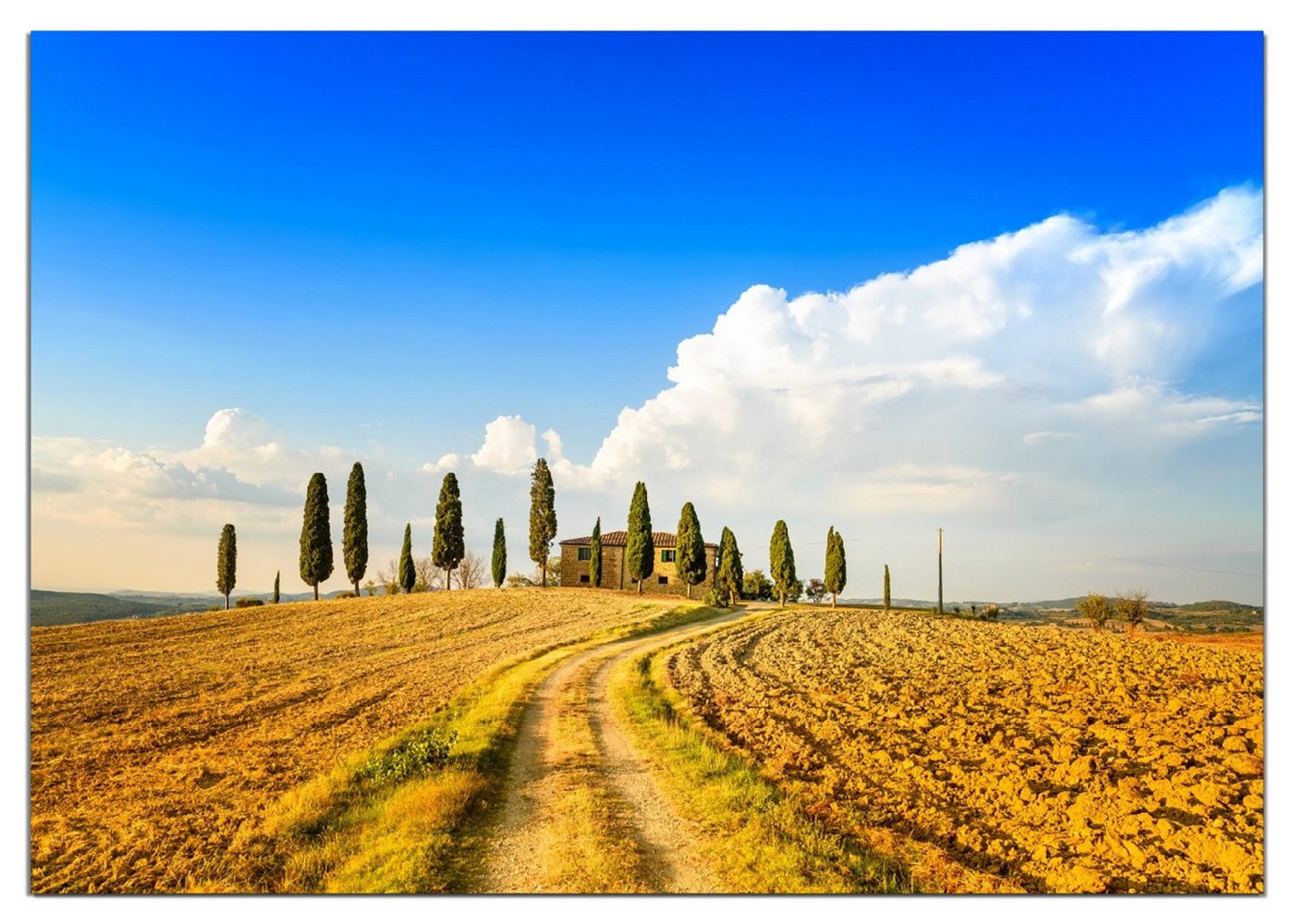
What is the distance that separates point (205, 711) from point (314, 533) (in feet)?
123

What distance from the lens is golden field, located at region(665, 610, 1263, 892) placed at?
8312mm

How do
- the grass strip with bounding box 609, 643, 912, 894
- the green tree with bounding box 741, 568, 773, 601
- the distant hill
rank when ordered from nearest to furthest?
the grass strip with bounding box 609, 643, 912, 894
the distant hill
the green tree with bounding box 741, 568, 773, 601

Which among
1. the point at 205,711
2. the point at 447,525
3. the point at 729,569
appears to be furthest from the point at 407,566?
the point at 205,711

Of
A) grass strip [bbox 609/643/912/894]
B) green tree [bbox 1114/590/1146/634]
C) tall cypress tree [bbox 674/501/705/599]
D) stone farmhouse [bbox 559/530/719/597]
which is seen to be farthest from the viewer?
stone farmhouse [bbox 559/530/719/597]

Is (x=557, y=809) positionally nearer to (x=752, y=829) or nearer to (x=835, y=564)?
(x=752, y=829)

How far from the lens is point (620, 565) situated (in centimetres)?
6456

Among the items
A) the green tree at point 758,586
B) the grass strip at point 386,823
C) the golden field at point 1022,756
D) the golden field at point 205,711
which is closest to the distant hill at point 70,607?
the golden field at point 205,711

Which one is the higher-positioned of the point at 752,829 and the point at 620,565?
the point at 752,829

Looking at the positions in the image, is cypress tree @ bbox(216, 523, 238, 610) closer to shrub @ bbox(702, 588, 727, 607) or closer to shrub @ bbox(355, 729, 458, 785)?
shrub @ bbox(702, 588, 727, 607)

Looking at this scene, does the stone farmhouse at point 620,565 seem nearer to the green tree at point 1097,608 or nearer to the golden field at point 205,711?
the golden field at point 205,711

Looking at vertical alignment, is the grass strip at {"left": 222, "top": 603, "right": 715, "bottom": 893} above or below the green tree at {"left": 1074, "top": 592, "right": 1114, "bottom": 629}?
above

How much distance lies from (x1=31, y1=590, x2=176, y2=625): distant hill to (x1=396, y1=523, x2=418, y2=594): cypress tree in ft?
90.2

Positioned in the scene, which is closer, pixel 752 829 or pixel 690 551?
pixel 752 829

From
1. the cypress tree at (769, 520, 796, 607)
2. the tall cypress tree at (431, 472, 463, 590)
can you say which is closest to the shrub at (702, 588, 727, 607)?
the cypress tree at (769, 520, 796, 607)
